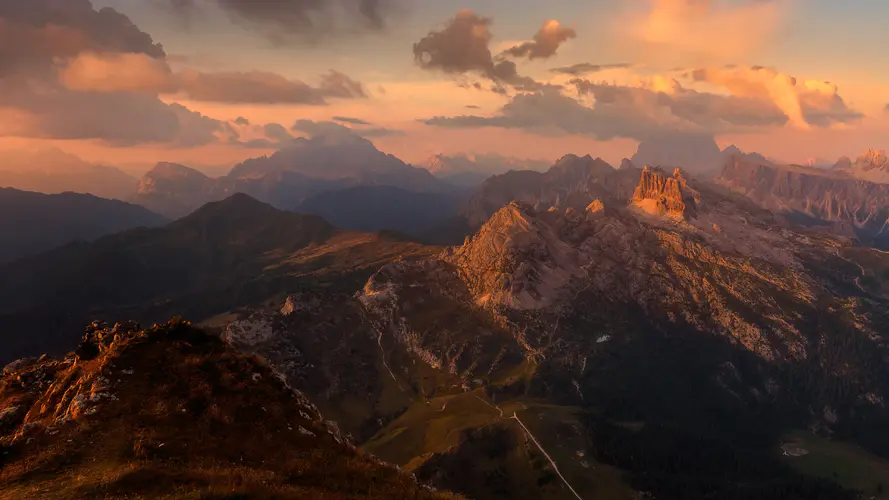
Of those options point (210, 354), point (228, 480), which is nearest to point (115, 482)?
point (228, 480)

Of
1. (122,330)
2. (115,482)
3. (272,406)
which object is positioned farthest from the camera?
(122,330)

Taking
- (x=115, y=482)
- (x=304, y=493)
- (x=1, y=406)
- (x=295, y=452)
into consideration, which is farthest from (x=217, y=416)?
(x=1, y=406)

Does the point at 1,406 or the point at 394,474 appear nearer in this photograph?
the point at 394,474

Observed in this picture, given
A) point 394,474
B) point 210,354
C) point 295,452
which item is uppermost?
point 210,354

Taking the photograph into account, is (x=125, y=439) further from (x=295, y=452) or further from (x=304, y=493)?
(x=304, y=493)

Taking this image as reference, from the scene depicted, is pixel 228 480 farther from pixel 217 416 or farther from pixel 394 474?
pixel 394 474

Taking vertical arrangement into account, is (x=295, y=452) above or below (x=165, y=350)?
below

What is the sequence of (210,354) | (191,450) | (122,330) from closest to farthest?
(191,450) → (210,354) → (122,330)
